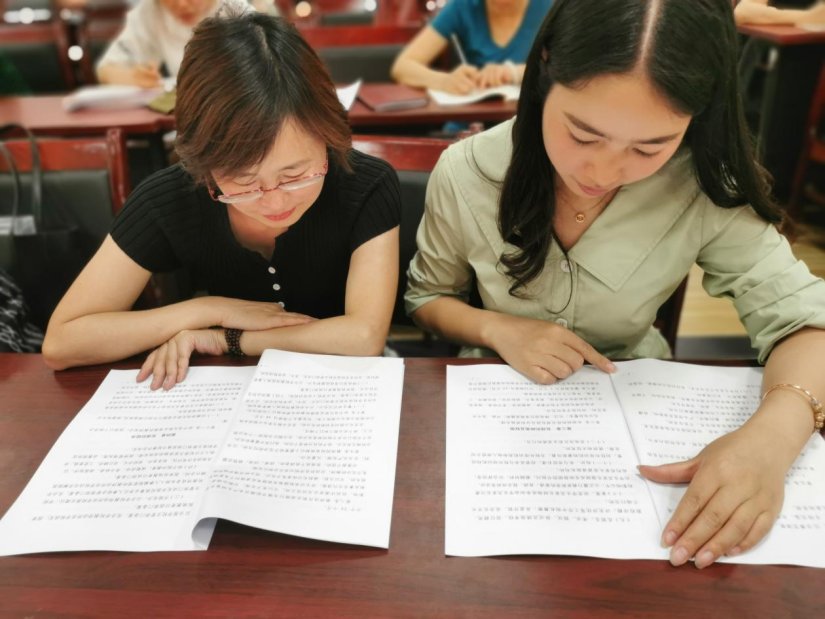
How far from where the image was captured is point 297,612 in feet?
2.08

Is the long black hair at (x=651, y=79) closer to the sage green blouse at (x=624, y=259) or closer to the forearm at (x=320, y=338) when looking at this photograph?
the sage green blouse at (x=624, y=259)

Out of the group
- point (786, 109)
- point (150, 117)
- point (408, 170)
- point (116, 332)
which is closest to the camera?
point (116, 332)

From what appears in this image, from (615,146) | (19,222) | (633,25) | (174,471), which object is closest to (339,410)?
(174,471)

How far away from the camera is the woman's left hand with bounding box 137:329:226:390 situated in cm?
98

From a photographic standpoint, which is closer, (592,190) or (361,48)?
(592,190)

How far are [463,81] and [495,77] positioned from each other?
0.11m

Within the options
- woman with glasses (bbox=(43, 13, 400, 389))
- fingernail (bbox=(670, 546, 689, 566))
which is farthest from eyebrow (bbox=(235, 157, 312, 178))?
fingernail (bbox=(670, 546, 689, 566))

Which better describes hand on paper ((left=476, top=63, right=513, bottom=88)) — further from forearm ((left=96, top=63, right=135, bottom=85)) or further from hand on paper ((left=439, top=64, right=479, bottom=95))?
forearm ((left=96, top=63, right=135, bottom=85))

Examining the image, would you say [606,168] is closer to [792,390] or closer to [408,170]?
[792,390]

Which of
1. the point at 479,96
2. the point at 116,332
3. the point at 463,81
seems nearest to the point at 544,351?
the point at 116,332

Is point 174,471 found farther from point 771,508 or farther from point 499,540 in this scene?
point 771,508

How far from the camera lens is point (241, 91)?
934 mm

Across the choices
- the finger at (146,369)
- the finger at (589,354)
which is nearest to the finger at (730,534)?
the finger at (589,354)

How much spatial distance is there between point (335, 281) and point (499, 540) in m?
0.71
